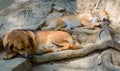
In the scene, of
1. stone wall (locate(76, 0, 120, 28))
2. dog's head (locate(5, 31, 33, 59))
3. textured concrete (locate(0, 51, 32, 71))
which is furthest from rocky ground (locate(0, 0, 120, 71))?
stone wall (locate(76, 0, 120, 28))

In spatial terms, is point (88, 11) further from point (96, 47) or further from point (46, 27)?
point (96, 47)

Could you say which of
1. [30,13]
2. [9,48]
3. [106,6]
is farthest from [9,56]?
[106,6]

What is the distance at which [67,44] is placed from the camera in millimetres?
4977

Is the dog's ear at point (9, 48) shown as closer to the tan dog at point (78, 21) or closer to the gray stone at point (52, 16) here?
the tan dog at point (78, 21)

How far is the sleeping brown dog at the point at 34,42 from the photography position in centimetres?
446

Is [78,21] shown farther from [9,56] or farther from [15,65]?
[15,65]

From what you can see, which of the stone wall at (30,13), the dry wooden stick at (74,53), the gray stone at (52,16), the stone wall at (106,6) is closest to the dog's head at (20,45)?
the dry wooden stick at (74,53)

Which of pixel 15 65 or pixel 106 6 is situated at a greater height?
pixel 106 6

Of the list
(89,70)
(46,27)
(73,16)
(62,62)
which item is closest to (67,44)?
(62,62)

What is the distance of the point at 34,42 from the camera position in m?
4.88

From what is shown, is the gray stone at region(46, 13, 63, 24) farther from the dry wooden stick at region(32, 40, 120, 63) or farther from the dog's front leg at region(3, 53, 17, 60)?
the dog's front leg at region(3, 53, 17, 60)

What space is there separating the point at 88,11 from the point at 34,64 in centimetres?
234

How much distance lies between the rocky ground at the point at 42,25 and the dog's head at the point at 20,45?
11 cm

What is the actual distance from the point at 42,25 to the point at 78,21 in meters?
0.81
